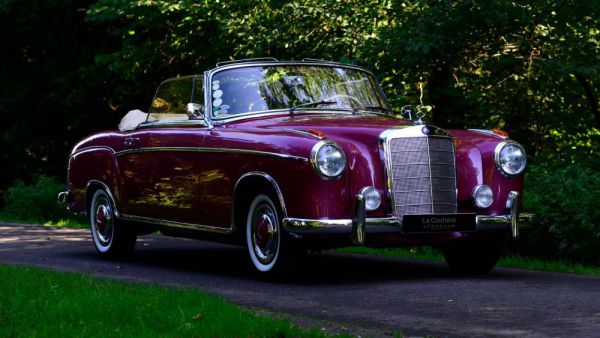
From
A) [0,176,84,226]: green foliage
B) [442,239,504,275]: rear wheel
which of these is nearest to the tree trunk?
[442,239,504,275]: rear wheel

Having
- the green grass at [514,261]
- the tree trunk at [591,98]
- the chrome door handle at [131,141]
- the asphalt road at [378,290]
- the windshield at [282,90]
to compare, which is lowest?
the asphalt road at [378,290]

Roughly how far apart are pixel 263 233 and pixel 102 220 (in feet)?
10.5

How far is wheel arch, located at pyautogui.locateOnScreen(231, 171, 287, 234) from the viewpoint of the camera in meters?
8.80

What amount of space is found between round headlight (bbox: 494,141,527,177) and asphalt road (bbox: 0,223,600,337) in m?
0.88

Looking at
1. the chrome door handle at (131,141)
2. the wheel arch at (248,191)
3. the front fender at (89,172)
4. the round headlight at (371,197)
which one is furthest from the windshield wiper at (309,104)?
the front fender at (89,172)

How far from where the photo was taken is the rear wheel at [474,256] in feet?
31.2

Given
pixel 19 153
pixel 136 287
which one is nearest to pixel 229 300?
pixel 136 287

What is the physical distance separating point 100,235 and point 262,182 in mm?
3305

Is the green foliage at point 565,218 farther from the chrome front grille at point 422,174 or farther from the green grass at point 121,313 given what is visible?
the green grass at point 121,313

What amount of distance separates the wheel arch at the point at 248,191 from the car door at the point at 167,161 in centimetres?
59

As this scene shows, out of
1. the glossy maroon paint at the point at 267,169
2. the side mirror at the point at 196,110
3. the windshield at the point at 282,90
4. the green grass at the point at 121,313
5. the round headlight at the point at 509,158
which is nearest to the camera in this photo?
the green grass at the point at 121,313

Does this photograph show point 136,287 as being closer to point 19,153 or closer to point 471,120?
point 471,120

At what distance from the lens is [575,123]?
16703 mm

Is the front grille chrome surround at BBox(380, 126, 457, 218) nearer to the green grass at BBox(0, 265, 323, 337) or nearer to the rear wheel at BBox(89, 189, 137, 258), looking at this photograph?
the green grass at BBox(0, 265, 323, 337)
